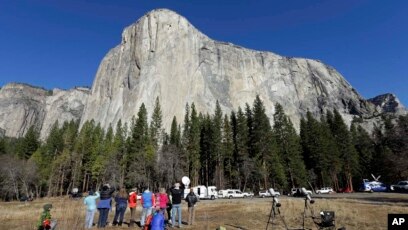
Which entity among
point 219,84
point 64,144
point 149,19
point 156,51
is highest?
point 149,19

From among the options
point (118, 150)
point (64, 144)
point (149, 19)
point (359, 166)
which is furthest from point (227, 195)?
point (149, 19)

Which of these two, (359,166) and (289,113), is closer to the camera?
(359,166)

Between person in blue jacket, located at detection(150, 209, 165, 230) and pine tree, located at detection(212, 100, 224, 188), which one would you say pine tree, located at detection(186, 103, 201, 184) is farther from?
person in blue jacket, located at detection(150, 209, 165, 230)

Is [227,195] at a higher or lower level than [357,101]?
lower

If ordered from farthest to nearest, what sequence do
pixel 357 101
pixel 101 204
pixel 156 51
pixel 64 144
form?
pixel 357 101, pixel 156 51, pixel 64 144, pixel 101 204

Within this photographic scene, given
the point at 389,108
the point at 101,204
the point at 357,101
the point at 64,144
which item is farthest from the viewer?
the point at 389,108

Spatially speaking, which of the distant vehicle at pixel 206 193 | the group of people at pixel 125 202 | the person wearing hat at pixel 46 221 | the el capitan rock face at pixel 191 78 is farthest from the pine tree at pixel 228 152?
the person wearing hat at pixel 46 221

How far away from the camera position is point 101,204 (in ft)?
46.0

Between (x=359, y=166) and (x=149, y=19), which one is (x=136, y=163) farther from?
(x=149, y=19)

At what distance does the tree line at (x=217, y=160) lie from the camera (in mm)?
64625

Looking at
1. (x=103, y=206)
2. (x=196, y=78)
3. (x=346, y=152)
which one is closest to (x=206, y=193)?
(x=346, y=152)

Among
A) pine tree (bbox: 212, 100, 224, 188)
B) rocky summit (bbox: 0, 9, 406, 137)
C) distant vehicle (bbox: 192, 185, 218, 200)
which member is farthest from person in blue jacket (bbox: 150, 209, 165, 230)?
rocky summit (bbox: 0, 9, 406, 137)

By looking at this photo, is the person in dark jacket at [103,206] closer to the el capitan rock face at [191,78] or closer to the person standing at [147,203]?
the person standing at [147,203]

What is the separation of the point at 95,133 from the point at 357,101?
104502 mm
